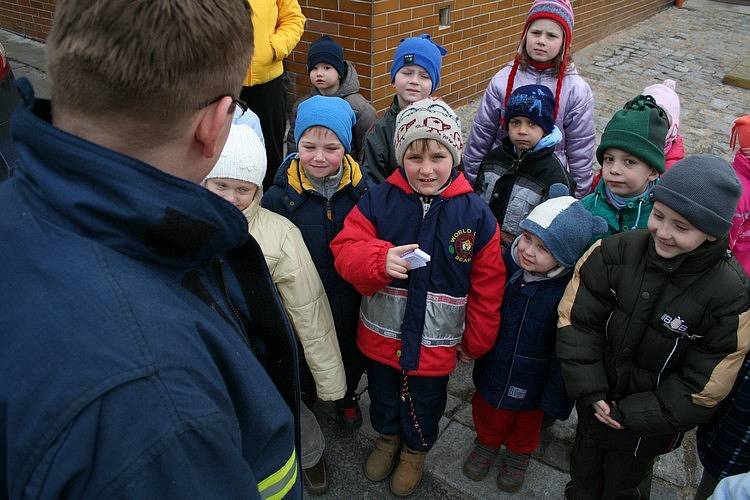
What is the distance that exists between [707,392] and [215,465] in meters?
1.82

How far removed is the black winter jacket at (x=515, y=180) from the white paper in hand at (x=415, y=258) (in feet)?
3.03

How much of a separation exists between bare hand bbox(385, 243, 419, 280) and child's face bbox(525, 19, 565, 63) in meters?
1.86

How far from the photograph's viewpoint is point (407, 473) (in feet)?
8.54

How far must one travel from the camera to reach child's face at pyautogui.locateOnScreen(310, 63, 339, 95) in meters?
3.93

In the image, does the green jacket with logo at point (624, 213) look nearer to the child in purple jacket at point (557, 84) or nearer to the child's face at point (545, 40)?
the child in purple jacket at point (557, 84)

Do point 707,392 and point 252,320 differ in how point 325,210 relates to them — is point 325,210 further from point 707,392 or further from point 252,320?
point 707,392

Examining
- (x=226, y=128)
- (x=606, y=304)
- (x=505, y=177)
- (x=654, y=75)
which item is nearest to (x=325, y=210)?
(x=505, y=177)

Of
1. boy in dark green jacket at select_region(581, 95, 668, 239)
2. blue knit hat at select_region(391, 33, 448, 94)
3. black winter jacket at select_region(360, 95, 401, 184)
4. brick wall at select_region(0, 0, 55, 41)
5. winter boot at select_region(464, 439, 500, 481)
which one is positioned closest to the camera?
boy in dark green jacket at select_region(581, 95, 668, 239)

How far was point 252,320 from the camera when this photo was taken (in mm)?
1325

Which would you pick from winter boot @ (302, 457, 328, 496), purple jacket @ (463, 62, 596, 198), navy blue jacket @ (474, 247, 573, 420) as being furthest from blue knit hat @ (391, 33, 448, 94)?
winter boot @ (302, 457, 328, 496)

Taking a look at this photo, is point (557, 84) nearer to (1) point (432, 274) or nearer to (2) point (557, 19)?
(2) point (557, 19)

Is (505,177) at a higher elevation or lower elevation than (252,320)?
lower

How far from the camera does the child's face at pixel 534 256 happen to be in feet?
7.44

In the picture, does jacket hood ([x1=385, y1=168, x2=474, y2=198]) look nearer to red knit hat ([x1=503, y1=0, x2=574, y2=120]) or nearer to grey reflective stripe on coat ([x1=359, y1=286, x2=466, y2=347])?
grey reflective stripe on coat ([x1=359, y1=286, x2=466, y2=347])
